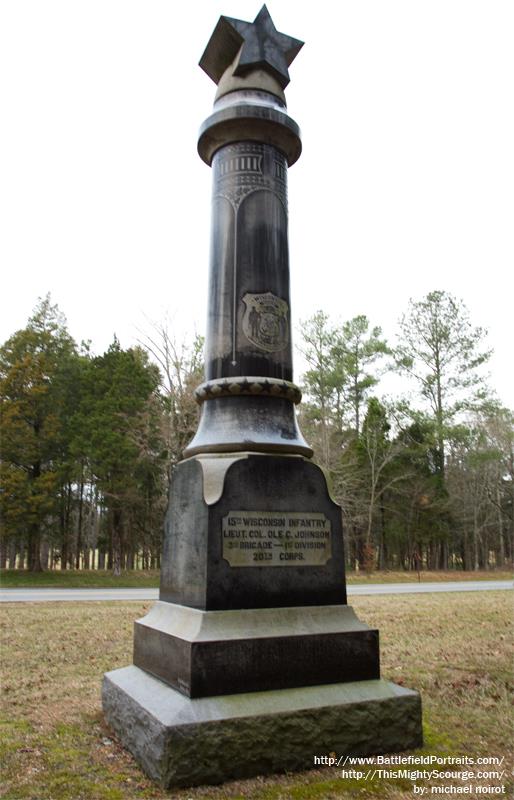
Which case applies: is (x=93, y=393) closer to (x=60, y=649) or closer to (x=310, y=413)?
(x=310, y=413)

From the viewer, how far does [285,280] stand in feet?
16.9

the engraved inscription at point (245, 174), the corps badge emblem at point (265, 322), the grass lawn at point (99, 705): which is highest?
the engraved inscription at point (245, 174)

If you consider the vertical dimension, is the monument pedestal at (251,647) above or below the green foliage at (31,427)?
below

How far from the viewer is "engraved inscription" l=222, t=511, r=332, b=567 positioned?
13.7ft

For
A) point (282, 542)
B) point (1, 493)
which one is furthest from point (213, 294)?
point (1, 493)

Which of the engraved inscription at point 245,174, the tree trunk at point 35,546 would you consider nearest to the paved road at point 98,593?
the tree trunk at point 35,546

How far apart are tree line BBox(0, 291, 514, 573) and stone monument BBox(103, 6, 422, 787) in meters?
17.2

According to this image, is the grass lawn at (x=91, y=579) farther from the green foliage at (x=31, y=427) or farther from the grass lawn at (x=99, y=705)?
the grass lawn at (x=99, y=705)

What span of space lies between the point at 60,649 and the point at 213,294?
4989 millimetres

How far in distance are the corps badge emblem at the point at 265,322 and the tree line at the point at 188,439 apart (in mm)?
17272

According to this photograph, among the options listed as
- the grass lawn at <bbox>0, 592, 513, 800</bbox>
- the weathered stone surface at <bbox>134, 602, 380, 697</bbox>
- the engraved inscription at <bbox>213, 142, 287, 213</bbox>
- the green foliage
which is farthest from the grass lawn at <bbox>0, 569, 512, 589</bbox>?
the engraved inscription at <bbox>213, 142, 287, 213</bbox>

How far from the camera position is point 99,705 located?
498 cm

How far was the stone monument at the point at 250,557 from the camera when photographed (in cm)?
365

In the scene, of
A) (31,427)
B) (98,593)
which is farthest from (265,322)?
(31,427)
